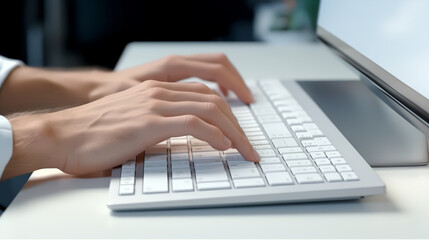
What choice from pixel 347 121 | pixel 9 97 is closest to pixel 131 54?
pixel 9 97

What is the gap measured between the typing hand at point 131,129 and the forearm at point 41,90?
9.4 inches

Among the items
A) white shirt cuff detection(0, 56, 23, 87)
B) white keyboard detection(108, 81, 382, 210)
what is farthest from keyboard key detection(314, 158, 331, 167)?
white shirt cuff detection(0, 56, 23, 87)

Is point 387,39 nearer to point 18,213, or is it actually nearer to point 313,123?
point 313,123

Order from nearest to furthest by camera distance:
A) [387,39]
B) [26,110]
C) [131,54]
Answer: [387,39] → [26,110] → [131,54]

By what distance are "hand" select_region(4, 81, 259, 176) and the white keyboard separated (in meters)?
0.02

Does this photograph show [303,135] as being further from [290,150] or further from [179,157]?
[179,157]

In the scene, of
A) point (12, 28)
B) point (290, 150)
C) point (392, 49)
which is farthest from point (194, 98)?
point (12, 28)

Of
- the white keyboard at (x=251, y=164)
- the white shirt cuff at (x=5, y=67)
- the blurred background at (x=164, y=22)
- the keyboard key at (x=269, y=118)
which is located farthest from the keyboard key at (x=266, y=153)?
the blurred background at (x=164, y=22)

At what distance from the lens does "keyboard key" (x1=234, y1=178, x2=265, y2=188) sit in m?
0.49

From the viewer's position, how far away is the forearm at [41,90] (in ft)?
2.68

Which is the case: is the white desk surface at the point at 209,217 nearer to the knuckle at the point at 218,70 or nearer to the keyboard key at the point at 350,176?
the keyboard key at the point at 350,176

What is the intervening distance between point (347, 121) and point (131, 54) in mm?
637

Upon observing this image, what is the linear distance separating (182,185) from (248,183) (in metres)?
0.06

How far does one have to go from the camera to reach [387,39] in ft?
2.04
